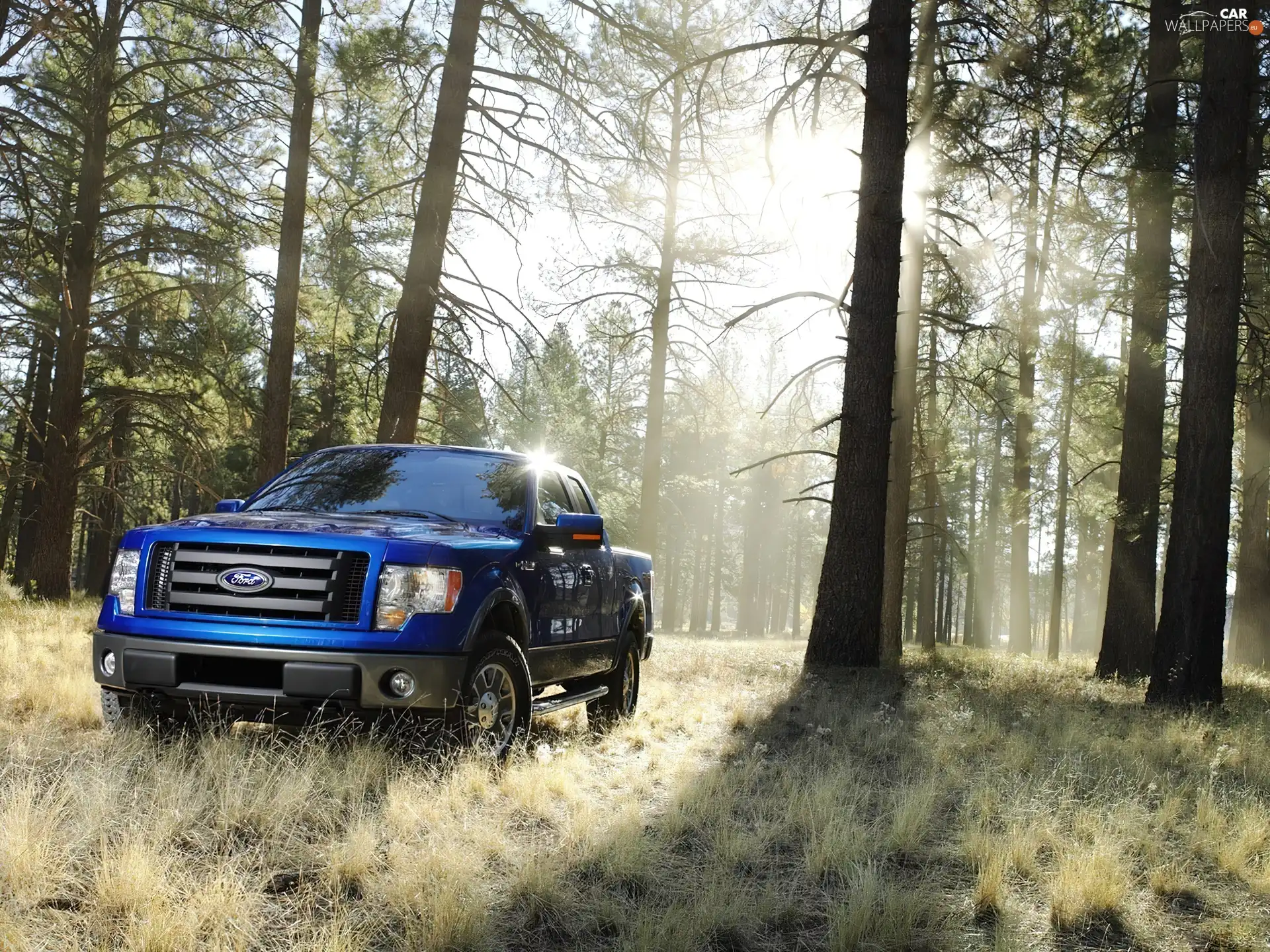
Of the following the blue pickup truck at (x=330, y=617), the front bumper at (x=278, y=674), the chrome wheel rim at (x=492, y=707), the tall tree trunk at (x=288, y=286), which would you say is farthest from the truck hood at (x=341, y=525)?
the tall tree trunk at (x=288, y=286)

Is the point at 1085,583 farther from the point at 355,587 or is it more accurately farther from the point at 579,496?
the point at 355,587

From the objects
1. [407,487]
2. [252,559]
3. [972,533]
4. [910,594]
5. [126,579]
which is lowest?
Result: [910,594]

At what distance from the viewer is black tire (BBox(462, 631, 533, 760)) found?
18.8 feet

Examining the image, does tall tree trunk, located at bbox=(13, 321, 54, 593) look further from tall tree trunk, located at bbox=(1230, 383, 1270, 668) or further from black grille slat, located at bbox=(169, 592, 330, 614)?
tall tree trunk, located at bbox=(1230, 383, 1270, 668)

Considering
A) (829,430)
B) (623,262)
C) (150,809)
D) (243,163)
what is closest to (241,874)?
(150,809)

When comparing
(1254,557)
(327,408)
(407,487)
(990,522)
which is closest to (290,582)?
(407,487)

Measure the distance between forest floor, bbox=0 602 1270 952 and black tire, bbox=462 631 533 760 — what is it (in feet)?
0.54

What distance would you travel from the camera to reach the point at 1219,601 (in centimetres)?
1097

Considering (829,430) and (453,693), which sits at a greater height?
(829,430)

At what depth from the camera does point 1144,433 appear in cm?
1527

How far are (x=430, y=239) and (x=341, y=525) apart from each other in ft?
25.5

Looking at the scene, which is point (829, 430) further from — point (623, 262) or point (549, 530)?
point (549, 530)

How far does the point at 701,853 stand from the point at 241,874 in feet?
6.66

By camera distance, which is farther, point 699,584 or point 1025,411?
point 699,584
